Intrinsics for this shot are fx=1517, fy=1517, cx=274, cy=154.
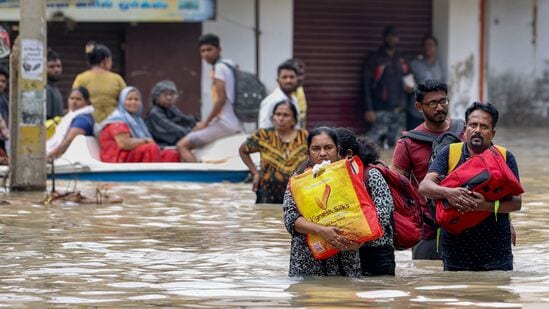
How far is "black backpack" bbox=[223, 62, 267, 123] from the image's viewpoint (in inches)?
658

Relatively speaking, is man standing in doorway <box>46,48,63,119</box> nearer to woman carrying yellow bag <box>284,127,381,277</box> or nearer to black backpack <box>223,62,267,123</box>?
black backpack <box>223,62,267,123</box>

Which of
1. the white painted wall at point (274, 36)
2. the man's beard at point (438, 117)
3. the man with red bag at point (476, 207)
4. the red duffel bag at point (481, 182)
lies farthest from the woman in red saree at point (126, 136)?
the red duffel bag at point (481, 182)

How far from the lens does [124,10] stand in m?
21.3

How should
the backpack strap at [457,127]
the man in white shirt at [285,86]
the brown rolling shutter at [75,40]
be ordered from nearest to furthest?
the backpack strap at [457,127]
the man in white shirt at [285,86]
the brown rolling shutter at [75,40]

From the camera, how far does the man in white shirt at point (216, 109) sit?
16.6m

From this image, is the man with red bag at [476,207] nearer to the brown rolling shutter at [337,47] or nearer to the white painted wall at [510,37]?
the brown rolling shutter at [337,47]

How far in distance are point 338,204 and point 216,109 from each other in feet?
30.0

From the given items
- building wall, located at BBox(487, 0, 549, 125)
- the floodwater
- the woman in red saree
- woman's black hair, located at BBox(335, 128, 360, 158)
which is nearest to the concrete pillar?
the floodwater

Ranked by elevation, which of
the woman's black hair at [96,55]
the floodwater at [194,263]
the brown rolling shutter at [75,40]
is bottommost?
the floodwater at [194,263]

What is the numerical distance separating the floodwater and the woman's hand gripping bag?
0.26m

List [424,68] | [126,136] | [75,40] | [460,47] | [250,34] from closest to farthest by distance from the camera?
[126,136]
[75,40]
[250,34]
[424,68]
[460,47]

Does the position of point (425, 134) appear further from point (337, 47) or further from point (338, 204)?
point (337, 47)

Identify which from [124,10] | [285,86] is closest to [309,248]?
[285,86]

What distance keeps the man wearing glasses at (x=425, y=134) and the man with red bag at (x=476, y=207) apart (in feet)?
2.05
